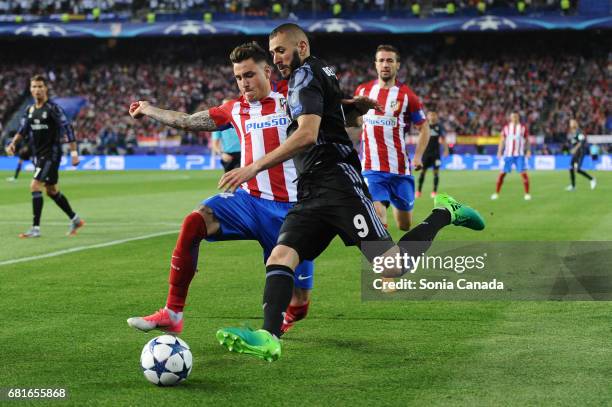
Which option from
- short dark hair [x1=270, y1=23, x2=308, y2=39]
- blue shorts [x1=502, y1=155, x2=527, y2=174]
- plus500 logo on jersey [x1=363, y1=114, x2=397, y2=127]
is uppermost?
short dark hair [x1=270, y1=23, x2=308, y2=39]

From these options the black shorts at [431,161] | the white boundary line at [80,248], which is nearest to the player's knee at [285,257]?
the white boundary line at [80,248]

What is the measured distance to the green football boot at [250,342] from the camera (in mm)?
4988

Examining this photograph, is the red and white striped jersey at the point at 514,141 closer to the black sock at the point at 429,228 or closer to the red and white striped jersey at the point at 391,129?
the red and white striped jersey at the point at 391,129

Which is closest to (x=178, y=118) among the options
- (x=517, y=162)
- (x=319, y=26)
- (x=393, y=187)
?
(x=393, y=187)

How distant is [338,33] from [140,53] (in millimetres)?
11820

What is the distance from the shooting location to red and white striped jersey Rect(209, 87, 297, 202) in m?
6.43

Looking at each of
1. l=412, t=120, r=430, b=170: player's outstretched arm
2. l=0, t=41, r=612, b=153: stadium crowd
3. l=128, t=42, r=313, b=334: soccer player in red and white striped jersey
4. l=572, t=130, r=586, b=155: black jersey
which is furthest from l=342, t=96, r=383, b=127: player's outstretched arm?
l=0, t=41, r=612, b=153: stadium crowd

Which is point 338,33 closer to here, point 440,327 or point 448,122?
point 448,122

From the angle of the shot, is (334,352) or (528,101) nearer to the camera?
(334,352)

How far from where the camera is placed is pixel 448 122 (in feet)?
157

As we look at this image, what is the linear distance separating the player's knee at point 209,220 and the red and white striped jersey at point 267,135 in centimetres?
41

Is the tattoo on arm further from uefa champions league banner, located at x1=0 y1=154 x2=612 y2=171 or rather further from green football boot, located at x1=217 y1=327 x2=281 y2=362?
uefa champions league banner, located at x1=0 y1=154 x2=612 y2=171

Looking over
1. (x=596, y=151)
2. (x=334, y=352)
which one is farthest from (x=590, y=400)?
(x=596, y=151)

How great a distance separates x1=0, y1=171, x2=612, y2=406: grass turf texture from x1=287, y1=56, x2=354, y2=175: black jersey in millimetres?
1187
